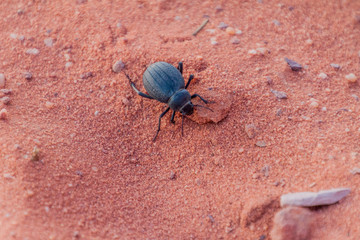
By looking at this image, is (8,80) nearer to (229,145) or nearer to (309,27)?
(229,145)

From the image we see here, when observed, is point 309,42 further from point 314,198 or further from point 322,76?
point 314,198

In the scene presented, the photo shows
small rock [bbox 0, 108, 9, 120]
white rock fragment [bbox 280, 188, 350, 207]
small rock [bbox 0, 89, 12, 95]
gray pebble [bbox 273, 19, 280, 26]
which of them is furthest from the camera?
gray pebble [bbox 273, 19, 280, 26]

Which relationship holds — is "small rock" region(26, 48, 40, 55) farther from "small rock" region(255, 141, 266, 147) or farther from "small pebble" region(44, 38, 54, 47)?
"small rock" region(255, 141, 266, 147)

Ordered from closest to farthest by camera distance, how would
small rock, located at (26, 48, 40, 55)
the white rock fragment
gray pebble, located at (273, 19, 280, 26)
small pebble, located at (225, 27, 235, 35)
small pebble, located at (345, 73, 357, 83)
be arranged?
the white rock fragment < small pebble, located at (345, 73, 357, 83) < small rock, located at (26, 48, 40, 55) < small pebble, located at (225, 27, 235, 35) < gray pebble, located at (273, 19, 280, 26)

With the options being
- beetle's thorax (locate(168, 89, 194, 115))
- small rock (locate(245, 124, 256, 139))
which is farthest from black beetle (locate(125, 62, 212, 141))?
small rock (locate(245, 124, 256, 139))

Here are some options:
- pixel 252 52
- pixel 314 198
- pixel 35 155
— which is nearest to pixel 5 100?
pixel 35 155

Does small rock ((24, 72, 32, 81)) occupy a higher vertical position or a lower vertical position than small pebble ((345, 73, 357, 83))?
higher

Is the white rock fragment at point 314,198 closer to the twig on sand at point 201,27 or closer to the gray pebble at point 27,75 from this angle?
the twig on sand at point 201,27

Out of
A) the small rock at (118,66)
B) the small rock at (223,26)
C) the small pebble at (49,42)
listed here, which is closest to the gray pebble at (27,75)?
the small pebble at (49,42)
